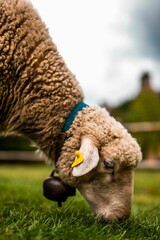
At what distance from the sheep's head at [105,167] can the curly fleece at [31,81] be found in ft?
1.05

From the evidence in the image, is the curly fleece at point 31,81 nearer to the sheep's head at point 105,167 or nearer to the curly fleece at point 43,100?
the curly fleece at point 43,100

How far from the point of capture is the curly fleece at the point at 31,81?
4438mm

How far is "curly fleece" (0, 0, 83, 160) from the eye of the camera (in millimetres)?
4438

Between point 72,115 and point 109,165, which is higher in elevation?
point 72,115

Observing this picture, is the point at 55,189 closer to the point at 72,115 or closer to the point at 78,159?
the point at 78,159

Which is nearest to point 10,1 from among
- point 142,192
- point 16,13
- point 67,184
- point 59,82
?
point 16,13

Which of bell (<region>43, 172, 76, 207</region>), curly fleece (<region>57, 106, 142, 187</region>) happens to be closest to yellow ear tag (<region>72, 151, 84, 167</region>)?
curly fleece (<region>57, 106, 142, 187</region>)

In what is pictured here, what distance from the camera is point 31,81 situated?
4527 millimetres

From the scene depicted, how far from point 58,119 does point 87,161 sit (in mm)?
638

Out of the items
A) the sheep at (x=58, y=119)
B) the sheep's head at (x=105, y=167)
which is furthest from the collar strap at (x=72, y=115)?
the sheep's head at (x=105, y=167)

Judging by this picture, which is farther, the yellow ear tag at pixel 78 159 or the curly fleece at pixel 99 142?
the curly fleece at pixel 99 142

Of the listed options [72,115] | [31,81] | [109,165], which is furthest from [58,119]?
[109,165]

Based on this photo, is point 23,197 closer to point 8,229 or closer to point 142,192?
point 8,229

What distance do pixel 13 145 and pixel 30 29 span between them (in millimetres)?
15848
